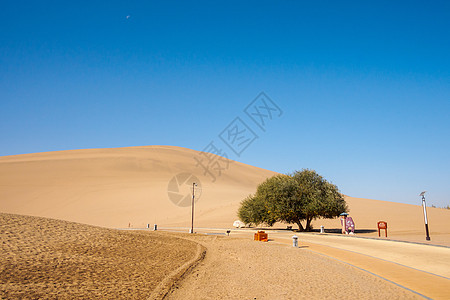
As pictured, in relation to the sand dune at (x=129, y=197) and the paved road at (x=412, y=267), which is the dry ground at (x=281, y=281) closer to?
the paved road at (x=412, y=267)

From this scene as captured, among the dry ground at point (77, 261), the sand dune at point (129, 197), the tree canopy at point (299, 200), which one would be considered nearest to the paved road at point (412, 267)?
the dry ground at point (77, 261)

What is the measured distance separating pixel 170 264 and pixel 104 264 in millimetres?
3052

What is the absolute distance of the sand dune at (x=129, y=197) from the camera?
6059 cm

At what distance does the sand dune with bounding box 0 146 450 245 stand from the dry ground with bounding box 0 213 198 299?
2955cm

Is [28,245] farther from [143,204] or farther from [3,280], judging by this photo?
[143,204]

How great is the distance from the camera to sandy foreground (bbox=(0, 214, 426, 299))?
10953mm

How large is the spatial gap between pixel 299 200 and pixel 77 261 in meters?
31.6

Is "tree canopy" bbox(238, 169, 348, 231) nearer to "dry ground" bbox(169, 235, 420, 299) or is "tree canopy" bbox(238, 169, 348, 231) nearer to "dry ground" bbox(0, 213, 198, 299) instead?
"dry ground" bbox(0, 213, 198, 299)

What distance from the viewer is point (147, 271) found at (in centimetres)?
1493

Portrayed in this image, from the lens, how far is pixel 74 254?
16266mm

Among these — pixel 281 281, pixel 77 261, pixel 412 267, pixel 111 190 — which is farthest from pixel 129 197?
pixel 412 267

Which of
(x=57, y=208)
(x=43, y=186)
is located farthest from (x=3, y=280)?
(x=43, y=186)

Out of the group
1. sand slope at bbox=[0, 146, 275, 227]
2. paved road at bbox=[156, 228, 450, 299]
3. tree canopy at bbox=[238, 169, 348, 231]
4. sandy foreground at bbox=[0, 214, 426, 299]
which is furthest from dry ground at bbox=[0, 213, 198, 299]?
sand slope at bbox=[0, 146, 275, 227]

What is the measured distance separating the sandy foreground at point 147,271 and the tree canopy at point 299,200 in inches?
845
